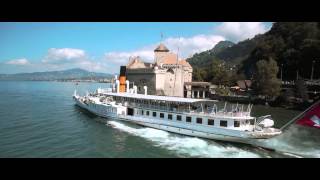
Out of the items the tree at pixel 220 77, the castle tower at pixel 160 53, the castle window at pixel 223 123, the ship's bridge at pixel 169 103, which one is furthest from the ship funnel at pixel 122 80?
the tree at pixel 220 77

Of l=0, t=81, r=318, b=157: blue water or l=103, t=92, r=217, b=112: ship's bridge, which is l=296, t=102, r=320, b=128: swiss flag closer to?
l=0, t=81, r=318, b=157: blue water

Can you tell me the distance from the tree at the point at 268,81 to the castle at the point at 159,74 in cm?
1526

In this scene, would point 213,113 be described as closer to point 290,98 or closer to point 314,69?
point 290,98

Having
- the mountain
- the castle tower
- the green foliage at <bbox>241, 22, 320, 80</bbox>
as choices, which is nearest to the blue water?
the castle tower

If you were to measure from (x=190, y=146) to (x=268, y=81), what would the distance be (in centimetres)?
3931

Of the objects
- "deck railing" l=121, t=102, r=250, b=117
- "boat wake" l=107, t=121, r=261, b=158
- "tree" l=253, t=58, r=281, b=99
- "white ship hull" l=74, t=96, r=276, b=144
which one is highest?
"tree" l=253, t=58, r=281, b=99

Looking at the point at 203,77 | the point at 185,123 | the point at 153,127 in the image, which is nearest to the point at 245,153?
the point at 185,123

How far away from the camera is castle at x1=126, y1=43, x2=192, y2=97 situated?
56375 millimetres

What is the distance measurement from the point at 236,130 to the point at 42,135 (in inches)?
624

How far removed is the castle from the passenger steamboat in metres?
18.3

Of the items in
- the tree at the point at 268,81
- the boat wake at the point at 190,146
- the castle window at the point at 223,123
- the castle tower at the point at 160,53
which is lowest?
the boat wake at the point at 190,146

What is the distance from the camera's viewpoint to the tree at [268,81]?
5788 cm

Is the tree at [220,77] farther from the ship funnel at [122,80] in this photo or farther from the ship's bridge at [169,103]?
the ship's bridge at [169,103]

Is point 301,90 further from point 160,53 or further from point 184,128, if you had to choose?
point 184,128
